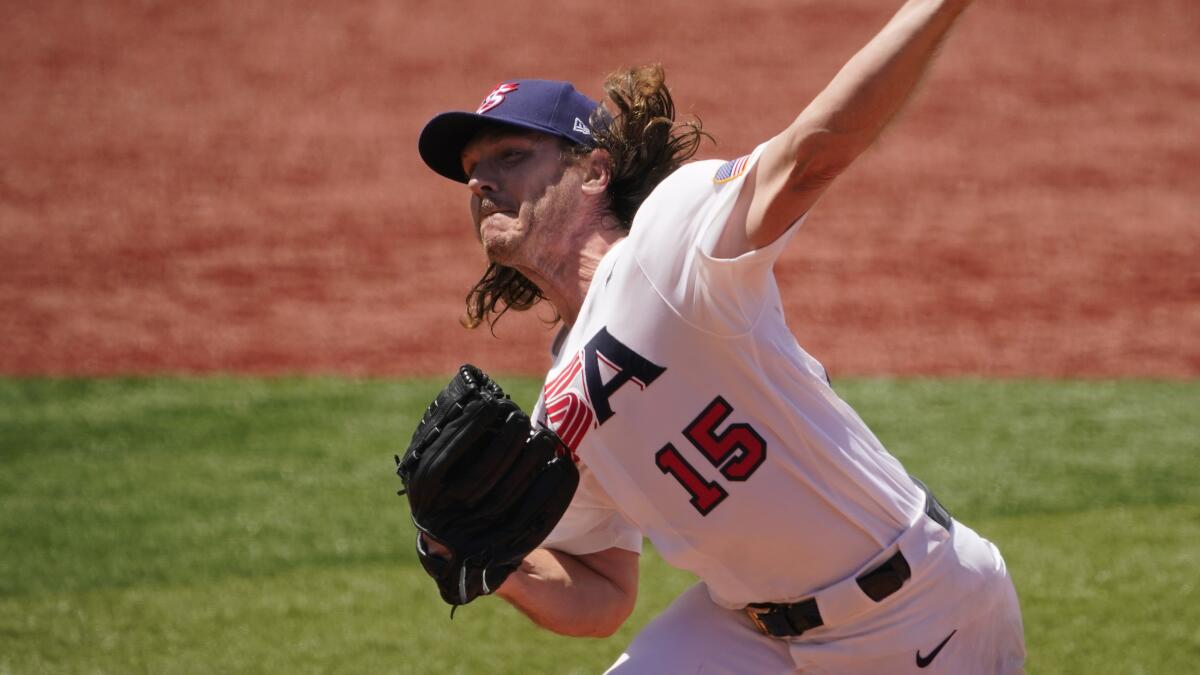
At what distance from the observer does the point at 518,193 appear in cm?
294

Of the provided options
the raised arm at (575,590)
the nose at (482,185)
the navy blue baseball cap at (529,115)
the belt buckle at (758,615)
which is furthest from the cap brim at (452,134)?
the belt buckle at (758,615)

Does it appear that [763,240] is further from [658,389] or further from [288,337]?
[288,337]

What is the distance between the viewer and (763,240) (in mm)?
2275

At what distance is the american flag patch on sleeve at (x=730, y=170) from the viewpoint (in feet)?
7.70

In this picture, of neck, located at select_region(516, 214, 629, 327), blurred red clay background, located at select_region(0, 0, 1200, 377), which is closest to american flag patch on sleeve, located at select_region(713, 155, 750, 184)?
neck, located at select_region(516, 214, 629, 327)

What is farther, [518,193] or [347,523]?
[347,523]

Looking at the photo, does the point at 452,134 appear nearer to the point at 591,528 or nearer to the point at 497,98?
the point at 497,98

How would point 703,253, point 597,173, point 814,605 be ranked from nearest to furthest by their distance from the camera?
point 703,253 → point 814,605 → point 597,173

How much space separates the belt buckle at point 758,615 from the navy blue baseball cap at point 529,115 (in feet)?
3.38

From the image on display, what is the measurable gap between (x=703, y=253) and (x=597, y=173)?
0.74m

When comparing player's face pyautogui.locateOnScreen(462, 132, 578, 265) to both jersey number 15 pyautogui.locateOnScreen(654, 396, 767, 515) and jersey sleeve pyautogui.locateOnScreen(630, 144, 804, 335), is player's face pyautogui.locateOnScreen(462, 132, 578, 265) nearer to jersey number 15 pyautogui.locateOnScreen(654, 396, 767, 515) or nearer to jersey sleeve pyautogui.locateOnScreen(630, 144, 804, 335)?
jersey sleeve pyautogui.locateOnScreen(630, 144, 804, 335)

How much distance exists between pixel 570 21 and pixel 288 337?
641 centimetres

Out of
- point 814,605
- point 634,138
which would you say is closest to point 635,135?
point 634,138

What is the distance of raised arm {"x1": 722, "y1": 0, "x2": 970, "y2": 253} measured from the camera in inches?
81.9
